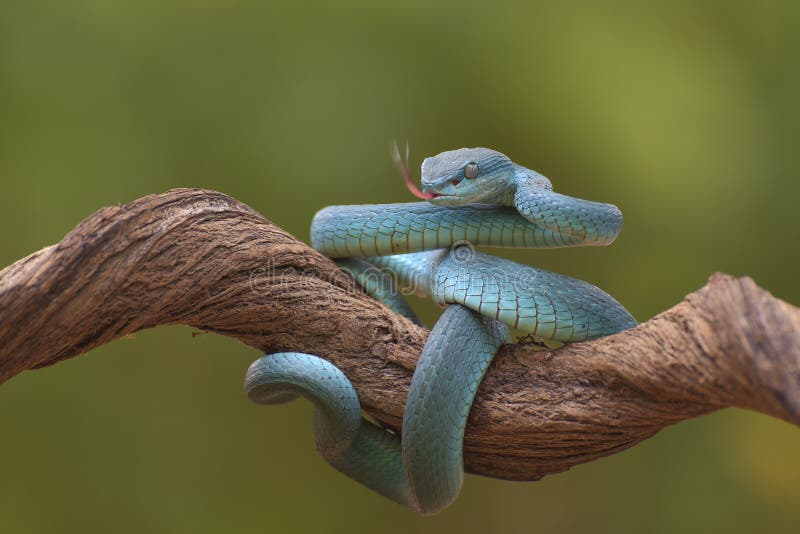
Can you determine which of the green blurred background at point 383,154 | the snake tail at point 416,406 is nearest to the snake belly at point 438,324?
the snake tail at point 416,406

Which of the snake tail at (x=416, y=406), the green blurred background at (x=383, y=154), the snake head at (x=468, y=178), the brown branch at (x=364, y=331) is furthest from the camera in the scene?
the green blurred background at (x=383, y=154)

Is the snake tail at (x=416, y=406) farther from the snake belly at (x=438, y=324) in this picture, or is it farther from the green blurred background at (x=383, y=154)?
the green blurred background at (x=383, y=154)

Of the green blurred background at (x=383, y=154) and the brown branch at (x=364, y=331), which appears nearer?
the brown branch at (x=364, y=331)

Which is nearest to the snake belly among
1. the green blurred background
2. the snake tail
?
the snake tail

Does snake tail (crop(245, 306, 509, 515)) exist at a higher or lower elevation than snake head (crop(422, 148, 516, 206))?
lower

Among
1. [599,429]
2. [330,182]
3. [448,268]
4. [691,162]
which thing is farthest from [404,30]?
[599,429]

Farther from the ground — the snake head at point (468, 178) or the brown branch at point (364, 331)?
the snake head at point (468, 178)

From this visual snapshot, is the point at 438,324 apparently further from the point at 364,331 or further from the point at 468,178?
the point at 468,178

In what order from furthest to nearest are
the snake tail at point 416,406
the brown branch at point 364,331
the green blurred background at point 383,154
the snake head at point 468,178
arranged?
the green blurred background at point 383,154, the snake head at point 468,178, the snake tail at point 416,406, the brown branch at point 364,331

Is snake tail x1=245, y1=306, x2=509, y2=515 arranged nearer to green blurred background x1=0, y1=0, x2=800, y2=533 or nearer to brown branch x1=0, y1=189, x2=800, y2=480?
brown branch x1=0, y1=189, x2=800, y2=480
